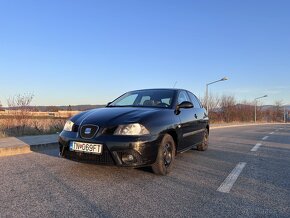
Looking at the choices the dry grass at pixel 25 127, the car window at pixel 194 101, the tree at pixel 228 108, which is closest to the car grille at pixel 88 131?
the car window at pixel 194 101

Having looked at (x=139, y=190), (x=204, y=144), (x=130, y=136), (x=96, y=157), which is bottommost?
(x=139, y=190)

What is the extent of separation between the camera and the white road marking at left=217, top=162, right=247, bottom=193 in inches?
191

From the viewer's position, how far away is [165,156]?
18.6 ft

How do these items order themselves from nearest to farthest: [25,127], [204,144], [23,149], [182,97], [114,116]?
[114,116] < [182,97] < [23,149] < [204,144] < [25,127]

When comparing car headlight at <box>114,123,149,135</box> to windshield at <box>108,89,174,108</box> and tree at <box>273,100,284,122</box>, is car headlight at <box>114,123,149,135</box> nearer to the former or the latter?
windshield at <box>108,89,174,108</box>

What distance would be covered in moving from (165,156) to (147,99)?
4.97 feet

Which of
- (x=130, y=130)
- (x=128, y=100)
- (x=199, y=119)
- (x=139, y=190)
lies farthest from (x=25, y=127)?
(x=139, y=190)

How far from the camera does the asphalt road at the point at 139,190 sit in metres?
3.77

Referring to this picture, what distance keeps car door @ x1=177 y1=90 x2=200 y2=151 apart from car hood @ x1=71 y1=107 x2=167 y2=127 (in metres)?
0.87

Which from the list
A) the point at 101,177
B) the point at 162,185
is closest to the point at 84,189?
the point at 101,177

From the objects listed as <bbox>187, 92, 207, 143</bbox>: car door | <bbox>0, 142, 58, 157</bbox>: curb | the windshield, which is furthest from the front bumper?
<bbox>0, 142, 58, 157</bbox>: curb

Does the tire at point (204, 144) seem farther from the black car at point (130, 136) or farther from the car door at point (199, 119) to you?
the black car at point (130, 136)

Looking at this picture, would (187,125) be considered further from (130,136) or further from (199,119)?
(130,136)

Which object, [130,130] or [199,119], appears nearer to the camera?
[130,130]
